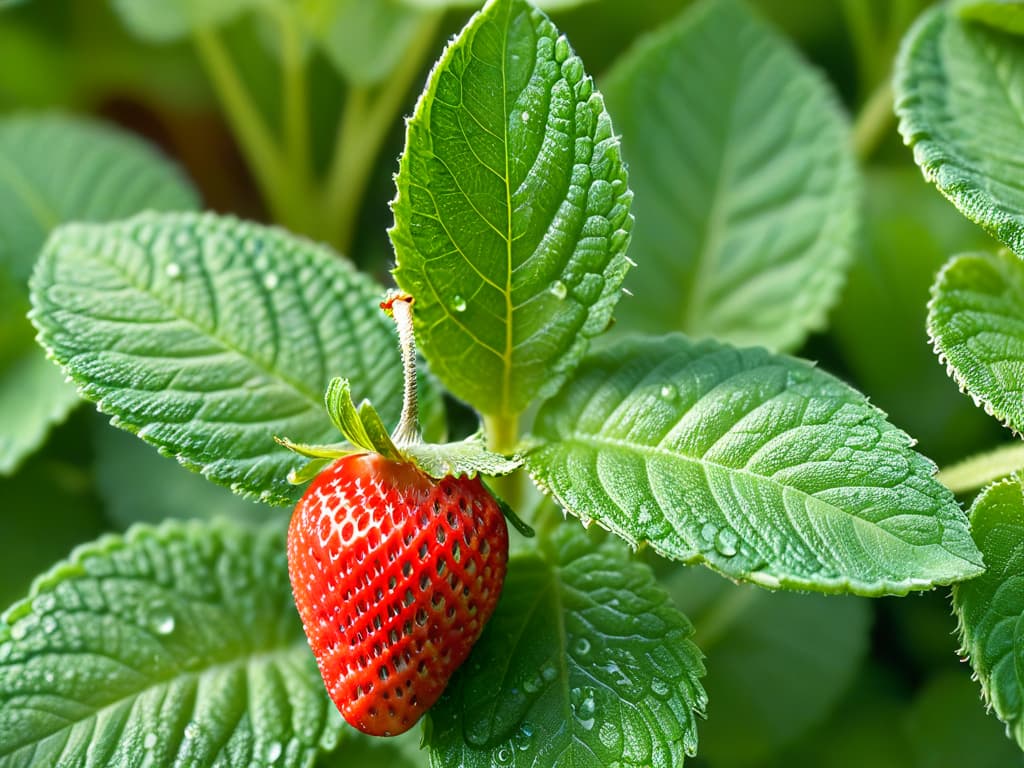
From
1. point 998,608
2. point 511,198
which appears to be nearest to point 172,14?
point 511,198

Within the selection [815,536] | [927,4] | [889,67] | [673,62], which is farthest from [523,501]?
[927,4]

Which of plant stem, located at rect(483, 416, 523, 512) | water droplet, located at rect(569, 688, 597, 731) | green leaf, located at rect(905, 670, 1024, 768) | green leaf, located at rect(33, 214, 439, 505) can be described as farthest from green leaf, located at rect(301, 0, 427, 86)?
green leaf, located at rect(905, 670, 1024, 768)

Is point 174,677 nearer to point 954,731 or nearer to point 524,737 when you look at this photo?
point 524,737

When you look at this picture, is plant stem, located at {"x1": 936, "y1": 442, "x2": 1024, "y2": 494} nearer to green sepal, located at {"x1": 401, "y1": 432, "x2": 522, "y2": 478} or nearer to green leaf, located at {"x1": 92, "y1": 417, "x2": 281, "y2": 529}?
green sepal, located at {"x1": 401, "y1": 432, "x2": 522, "y2": 478}

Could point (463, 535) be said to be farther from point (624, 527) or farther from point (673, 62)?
point (673, 62)

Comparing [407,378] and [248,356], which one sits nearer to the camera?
[407,378]

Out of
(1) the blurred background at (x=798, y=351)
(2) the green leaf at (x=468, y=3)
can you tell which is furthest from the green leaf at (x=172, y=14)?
(2) the green leaf at (x=468, y=3)
